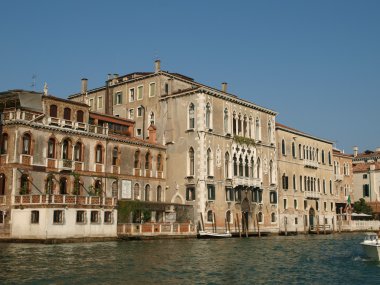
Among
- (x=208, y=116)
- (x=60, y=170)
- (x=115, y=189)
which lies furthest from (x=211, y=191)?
(x=60, y=170)

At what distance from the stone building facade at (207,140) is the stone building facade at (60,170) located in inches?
148

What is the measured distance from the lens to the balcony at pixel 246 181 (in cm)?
4684

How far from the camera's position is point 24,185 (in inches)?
1347

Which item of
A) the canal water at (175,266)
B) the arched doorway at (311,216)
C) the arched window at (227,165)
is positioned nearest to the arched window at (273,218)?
the arched window at (227,165)

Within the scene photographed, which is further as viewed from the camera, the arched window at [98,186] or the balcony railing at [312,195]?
the balcony railing at [312,195]

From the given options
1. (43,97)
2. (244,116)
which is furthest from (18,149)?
(244,116)

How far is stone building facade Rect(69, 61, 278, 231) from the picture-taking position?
44594 mm

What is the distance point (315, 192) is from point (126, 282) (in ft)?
150

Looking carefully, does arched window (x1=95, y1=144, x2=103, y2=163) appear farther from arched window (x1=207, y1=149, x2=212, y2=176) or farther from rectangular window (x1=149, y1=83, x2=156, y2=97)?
rectangular window (x1=149, y1=83, x2=156, y2=97)

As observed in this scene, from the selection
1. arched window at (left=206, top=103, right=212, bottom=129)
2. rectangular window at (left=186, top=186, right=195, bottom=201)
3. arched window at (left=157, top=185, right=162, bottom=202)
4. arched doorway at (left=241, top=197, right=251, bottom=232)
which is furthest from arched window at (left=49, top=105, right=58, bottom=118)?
arched doorway at (left=241, top=197, right=251, bottom=232)

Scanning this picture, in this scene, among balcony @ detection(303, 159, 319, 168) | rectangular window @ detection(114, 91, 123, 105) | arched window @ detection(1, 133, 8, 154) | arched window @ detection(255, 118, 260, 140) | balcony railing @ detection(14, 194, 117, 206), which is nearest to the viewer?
balcony railing @ detection(14, 194, 117, 206)

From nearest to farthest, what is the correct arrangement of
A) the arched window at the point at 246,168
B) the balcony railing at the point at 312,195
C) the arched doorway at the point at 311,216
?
the arched window at the point at 246,168 → the balcony railing at the point at 312,195 → the arched doorway at the point at 311,216

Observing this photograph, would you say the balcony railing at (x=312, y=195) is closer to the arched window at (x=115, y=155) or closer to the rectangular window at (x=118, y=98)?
the rectangular window at (x=118, y=98)

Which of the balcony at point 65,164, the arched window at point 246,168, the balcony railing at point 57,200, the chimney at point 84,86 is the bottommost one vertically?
the balcony railing at point 57,200
